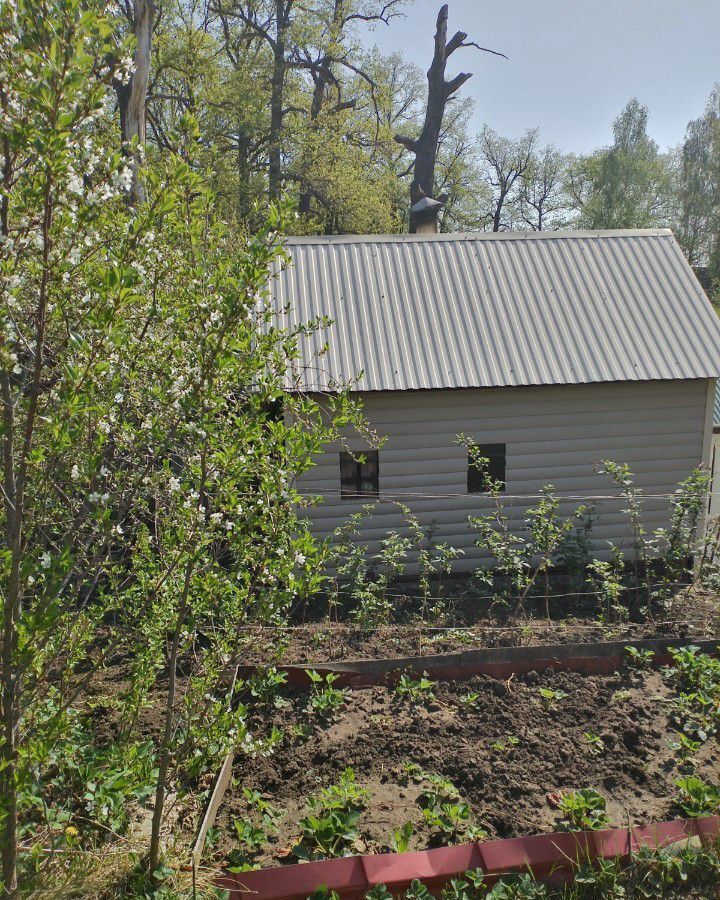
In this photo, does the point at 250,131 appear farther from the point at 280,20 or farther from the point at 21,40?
the point at 21,40

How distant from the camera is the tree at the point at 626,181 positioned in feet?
145

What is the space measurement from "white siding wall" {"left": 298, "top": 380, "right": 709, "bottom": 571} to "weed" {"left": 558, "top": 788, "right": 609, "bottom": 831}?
5.15 meters

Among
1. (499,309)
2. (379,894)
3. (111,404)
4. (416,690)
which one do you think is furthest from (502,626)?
(111,404)

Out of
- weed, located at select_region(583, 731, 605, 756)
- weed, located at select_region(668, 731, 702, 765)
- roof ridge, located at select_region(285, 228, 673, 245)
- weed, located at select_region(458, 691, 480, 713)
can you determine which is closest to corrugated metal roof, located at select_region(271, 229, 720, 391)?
roof ridge, located at select_region(285, 228, 673, 245)

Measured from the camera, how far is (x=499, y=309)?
1055 cm

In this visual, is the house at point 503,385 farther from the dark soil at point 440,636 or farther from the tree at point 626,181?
the tree at point 626,181

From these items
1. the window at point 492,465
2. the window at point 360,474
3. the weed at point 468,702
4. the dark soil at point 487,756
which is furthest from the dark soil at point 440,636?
the window at point 492,465

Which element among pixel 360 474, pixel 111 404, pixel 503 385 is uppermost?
pixel 503 385

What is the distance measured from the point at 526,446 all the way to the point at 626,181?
132 ft

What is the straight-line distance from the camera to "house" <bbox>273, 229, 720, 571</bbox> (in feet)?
31.8

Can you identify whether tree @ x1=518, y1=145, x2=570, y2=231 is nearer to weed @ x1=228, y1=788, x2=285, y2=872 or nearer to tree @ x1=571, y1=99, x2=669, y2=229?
tree @ x1=571, y1=99, x2=669, y2=229

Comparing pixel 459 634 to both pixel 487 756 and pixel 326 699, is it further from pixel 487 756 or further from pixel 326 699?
pixel 487 756

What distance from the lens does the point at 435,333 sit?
33.2 ft

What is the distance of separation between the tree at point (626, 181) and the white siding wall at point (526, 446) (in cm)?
3678
